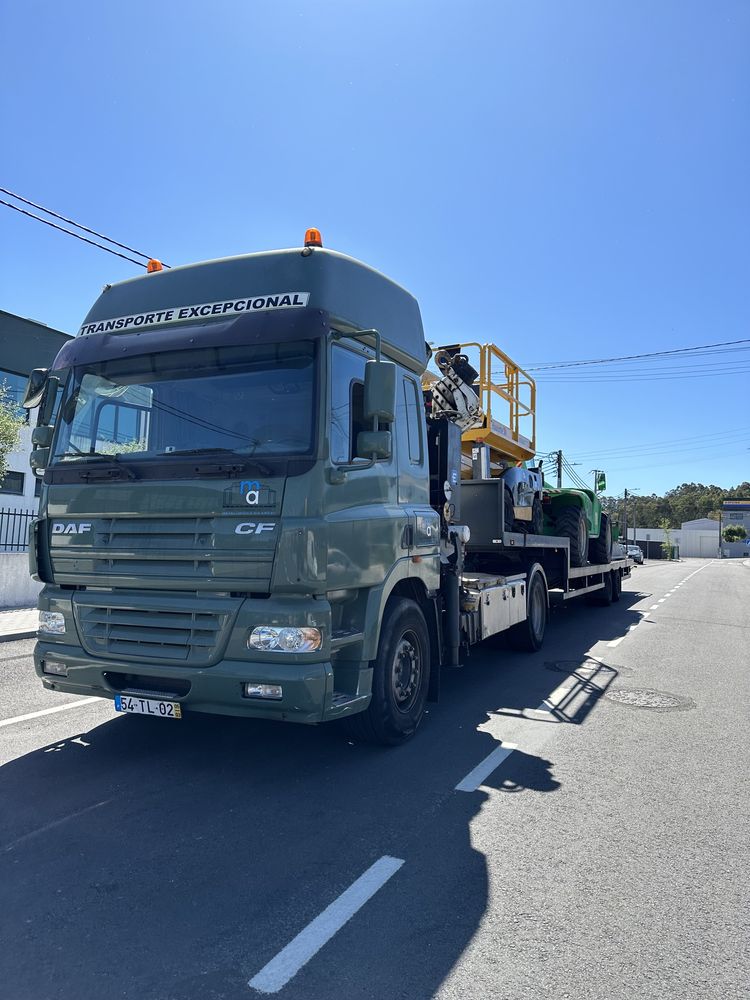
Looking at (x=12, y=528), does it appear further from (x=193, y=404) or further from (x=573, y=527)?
(x=193, y=404)

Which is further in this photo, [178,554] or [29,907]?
[178,554]

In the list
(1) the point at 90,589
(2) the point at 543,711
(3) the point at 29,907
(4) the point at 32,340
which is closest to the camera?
(3) the point at 29,907

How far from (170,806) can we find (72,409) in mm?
2828

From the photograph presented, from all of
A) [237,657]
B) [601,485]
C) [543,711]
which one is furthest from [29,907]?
[601,485]

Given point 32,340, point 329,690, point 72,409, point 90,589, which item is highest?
point 32,340

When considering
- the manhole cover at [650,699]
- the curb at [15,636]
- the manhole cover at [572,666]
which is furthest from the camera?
the curb at [15,636]

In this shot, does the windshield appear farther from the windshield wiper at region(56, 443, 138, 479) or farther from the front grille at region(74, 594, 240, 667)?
the front grille at region(74, 594, 240, 667)

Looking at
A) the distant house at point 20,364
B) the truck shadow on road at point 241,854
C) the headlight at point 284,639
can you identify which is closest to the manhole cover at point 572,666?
the truck shadow on road at point 241,854

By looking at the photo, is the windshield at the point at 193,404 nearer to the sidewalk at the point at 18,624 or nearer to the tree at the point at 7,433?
the sidewalk at the point at 18,624

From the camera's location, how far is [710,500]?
12006 cm

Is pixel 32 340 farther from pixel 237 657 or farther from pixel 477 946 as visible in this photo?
pixel 477 946

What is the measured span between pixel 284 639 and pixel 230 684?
0.43 metres

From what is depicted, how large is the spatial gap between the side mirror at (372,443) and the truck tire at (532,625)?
5.24m

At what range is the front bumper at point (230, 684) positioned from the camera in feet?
13.3
